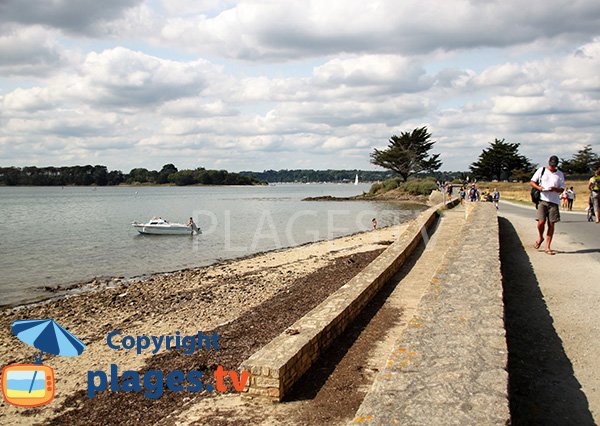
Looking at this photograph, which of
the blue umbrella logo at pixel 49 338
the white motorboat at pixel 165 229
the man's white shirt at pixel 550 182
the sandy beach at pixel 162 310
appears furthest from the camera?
the white motorboat at pixel 165 229

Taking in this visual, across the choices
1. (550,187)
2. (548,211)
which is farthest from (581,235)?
(550,187)

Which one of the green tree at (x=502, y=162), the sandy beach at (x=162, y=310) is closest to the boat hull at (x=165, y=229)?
the sandy beach at (x=162, y=310)

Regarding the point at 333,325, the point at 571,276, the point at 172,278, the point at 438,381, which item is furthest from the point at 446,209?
the point at 438,381

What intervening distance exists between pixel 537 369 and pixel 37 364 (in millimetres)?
8074

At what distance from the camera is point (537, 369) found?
4.88 metres

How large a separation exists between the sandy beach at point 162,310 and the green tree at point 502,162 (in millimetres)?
69844

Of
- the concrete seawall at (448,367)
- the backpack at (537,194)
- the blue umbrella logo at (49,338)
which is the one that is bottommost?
the blue umbrella logo at (49,338)

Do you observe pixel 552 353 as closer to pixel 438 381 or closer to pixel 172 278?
pixel 438 381

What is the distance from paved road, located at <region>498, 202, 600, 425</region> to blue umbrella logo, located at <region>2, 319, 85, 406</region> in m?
6.14

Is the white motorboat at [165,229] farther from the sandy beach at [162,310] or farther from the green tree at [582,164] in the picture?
the green tree at [582,164]

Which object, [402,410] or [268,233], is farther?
[268,233]

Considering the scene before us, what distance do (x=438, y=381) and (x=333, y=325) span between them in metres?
2.39

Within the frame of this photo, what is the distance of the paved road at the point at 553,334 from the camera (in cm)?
417

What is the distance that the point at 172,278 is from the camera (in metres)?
16.8
